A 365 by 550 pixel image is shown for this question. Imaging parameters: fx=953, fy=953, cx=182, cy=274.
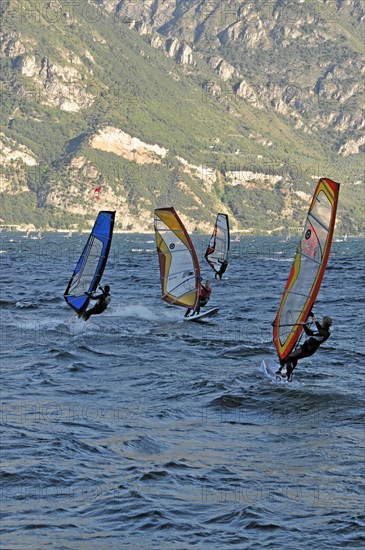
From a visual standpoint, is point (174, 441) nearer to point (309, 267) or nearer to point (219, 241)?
point (309, 267)

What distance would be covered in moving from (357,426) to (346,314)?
22.3 metres

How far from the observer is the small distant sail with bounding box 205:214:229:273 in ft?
191

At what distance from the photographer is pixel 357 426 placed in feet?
62.9

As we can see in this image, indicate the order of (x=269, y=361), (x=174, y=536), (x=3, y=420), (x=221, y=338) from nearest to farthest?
(x=174, y=536), (x=3, y=420), (x=269, y=361), (x=221, y=338)

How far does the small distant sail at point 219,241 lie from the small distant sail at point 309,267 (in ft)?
120

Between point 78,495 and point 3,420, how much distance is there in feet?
14.9

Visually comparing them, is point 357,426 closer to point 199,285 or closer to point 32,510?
point 32,510

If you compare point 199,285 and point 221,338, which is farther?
point 199,285

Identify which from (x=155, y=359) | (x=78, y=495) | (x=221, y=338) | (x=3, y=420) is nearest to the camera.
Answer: (x=78, y=495)

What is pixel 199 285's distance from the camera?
34281 mm

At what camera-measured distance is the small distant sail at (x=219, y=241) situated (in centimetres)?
5825

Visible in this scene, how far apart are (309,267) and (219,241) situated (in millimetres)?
39532

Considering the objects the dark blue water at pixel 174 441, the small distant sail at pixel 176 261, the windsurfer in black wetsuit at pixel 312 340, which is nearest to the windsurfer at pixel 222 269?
the small distant sail at pixel 176 261

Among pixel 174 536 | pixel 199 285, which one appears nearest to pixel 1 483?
pixel 174 536
